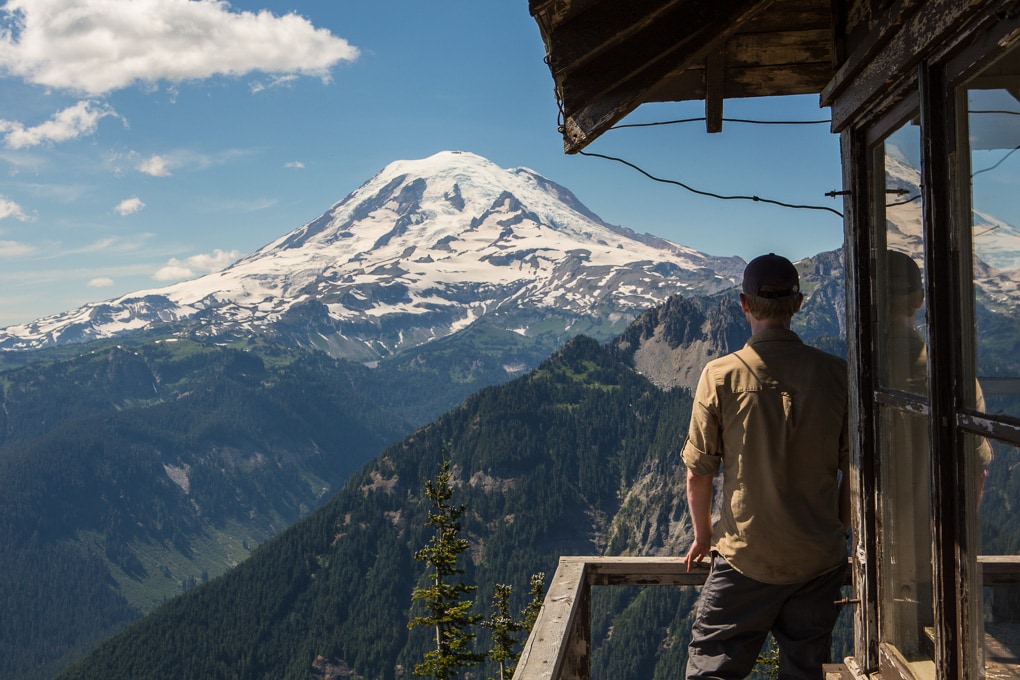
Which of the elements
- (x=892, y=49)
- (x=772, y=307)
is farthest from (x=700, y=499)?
(x=892, y=49)

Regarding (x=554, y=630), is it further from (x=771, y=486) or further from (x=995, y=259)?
(x=995, y=259)

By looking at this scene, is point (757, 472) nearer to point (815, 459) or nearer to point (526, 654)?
point (815, 459)

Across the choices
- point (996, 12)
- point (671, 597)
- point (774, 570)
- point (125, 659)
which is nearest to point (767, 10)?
point (996, 12)

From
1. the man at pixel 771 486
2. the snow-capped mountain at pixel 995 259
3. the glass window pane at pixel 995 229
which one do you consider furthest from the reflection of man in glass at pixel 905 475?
the glass window pane at pixel 995 229

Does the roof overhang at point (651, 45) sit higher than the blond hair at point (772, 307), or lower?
higher

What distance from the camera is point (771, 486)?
4.90 meters

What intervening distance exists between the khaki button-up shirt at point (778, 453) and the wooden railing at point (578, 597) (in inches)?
43.1

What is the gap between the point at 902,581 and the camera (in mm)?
4957

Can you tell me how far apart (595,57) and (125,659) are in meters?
206

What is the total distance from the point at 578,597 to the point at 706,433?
1.81 metres

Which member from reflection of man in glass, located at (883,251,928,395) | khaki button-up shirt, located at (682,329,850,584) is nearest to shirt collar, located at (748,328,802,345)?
khaki button-up shirt, located at (682,329,850,584)

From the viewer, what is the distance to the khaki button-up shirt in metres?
4.93

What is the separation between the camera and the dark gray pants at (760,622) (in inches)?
200

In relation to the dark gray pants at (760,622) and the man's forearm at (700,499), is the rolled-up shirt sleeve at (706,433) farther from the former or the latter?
the dark gray pants at (760,622)
